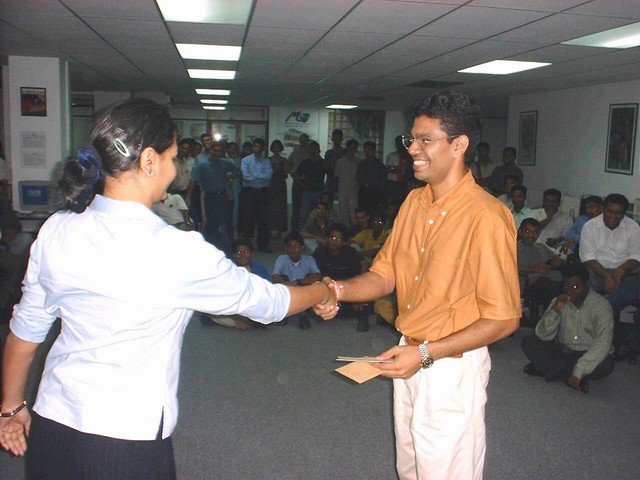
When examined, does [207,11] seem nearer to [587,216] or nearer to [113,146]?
[113,146]

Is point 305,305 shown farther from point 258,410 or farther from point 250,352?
point 250,352

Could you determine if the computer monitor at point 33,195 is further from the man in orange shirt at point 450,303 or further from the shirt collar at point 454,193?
the shirt collar at point 454,193

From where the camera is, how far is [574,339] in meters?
4.78

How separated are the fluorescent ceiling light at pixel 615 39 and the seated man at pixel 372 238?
3.20 metres

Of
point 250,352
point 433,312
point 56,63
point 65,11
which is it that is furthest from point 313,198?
point 433,312

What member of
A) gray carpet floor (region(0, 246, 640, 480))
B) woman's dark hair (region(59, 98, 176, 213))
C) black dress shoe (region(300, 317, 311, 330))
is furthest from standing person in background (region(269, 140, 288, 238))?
A: woman's dark hair (region(59, 98, 176, 213))

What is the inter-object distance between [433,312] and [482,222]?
1.08 ft

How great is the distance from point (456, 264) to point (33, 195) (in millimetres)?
6909

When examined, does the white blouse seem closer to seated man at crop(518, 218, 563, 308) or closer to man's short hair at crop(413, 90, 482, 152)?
man's short hair at crop(413, 90, 482, 152)

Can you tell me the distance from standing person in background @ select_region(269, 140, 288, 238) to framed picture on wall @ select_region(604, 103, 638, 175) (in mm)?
5410

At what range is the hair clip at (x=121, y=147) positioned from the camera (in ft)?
4.40

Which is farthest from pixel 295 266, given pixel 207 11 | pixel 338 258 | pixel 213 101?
pixel 213 101

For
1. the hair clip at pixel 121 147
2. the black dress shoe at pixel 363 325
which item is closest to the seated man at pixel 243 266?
the black dress shoe at pixel 363 325

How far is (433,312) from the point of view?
1955 mm
